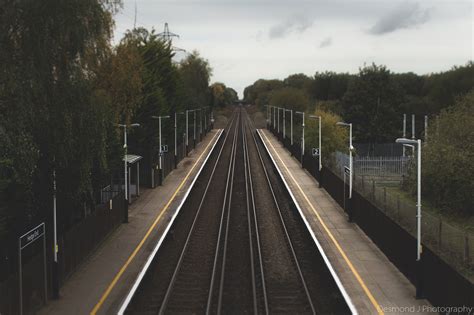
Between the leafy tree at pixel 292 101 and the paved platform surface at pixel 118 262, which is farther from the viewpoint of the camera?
the leafy tree at pixel 292 101

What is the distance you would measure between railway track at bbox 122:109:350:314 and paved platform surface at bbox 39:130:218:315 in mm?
622

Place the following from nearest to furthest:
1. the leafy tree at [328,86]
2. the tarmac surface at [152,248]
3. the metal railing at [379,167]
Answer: the tarmac surface at [152,248] → the metal railing at [379,167] → the leafy tree at [328,86]

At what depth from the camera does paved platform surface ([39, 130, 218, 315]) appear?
16.0 metres

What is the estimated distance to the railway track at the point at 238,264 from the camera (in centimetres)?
1641

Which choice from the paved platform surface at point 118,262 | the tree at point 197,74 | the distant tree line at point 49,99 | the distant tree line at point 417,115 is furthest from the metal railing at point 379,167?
the tree at point 197,74

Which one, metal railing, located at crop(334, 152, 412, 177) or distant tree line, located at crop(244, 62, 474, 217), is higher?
distant tree line, located at crop(244, 62, 474, 217)

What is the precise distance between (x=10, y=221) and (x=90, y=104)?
6.35 meters

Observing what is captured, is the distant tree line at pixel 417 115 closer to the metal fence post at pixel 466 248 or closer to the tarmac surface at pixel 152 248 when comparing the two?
the tarmac surface at pixel 152 248

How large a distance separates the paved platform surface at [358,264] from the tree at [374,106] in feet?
124

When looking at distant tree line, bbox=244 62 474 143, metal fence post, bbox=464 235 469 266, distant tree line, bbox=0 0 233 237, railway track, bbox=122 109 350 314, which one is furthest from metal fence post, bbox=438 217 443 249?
distant tree line, bbox=244 62 474 143

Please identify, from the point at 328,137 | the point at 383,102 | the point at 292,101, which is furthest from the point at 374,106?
the point at 292,101

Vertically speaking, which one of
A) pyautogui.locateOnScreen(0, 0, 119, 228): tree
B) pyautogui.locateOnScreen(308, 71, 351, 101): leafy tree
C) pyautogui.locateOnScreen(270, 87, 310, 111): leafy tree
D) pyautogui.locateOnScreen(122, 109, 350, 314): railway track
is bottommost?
pyautogui.locateOnScreen(122, 109, 350, 314): railway track

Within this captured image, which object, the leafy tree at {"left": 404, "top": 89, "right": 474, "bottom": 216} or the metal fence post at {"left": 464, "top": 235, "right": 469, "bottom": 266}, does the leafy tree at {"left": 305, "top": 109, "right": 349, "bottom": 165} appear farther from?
the metal fence post at {"left": 464, "top": 235, "right": 469, "bottom": 266}

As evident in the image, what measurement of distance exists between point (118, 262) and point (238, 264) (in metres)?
4.67
